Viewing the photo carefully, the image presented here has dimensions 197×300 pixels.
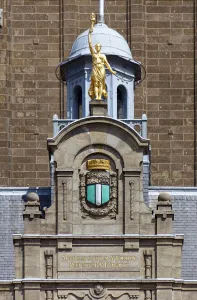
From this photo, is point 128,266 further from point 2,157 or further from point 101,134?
point 2,157

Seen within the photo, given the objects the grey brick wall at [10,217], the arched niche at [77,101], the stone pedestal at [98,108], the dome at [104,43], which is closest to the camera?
the stone pedestal at [98,108]

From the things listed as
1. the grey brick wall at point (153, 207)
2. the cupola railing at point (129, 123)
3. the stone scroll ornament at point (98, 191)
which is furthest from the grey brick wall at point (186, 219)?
the stone scroll ornament at point (98, 191)

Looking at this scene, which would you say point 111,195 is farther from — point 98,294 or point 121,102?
point 121,102

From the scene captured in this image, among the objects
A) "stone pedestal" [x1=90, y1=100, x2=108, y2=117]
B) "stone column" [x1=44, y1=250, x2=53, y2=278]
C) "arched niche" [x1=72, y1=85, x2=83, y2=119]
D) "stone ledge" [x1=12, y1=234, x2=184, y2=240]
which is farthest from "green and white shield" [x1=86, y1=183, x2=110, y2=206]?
"arched niche" [x1=72, y1=85, x2=83, y2=119]

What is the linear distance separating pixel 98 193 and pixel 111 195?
1.68ft

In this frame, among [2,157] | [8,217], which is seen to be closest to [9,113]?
[2,157]

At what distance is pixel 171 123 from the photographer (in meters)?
134

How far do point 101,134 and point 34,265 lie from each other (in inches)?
200

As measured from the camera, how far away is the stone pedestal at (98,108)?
12031 centimetres

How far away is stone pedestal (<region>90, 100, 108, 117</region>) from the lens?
120 meters

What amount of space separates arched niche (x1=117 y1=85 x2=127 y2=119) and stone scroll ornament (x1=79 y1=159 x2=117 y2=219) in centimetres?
573

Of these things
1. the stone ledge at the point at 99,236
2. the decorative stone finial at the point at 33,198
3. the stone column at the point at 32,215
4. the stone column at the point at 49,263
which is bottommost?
the stone column at the point at 49,263

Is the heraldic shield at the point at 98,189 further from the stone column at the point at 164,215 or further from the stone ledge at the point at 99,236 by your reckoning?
the stone column at the point at 164,215

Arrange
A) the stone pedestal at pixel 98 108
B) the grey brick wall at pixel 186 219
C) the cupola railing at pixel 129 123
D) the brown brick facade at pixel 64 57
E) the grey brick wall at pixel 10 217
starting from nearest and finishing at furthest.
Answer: the stone pedestal at pixel 98 108 < the grey brick wall at pixel 186 219 < the grey brick wall at pixel 10 217 < the cupola railing at pixel 129 123 < the brown brick facade at pixel 64 57
